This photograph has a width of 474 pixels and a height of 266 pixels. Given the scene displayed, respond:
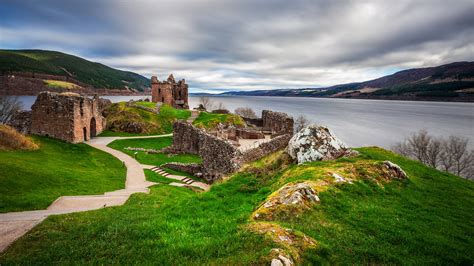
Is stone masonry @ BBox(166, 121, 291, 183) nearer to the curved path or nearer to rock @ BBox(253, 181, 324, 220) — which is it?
the curved path

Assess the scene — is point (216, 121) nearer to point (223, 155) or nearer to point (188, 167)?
point (188, 167)

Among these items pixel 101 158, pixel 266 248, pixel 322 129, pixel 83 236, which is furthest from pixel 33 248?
pixel 101 158

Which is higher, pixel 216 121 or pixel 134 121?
pixel 134 121

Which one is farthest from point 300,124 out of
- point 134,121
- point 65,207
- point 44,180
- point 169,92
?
point 65,207

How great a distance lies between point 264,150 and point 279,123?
61.1 ft

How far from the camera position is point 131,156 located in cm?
3397

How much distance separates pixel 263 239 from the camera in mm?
6402

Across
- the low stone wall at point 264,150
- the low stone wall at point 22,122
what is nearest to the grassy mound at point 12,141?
the low stone wall at point 22,122

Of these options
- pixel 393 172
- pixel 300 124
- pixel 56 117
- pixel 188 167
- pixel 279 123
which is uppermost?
pixel 56 117

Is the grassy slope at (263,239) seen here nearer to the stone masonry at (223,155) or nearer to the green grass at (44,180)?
the green grass at (44,180)

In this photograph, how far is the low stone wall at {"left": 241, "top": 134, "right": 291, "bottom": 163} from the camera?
21733mm

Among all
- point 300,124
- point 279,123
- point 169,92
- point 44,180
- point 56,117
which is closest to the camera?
point 44,180

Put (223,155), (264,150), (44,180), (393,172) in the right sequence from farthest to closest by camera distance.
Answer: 1. (223,155)
2. (264,150)
3. (44,180)
4. (393,172)

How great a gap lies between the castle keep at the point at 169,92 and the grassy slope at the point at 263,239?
6665 centimetres
